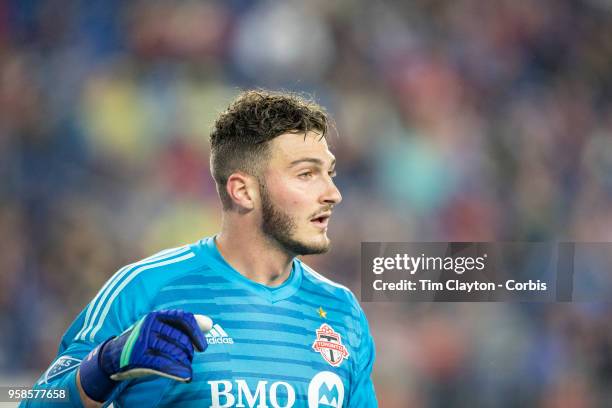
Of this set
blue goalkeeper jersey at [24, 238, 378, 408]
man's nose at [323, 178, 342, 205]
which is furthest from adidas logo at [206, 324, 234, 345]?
man's nose at [323, 178, 342, 205]

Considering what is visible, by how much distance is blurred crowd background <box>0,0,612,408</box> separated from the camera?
4.52 m

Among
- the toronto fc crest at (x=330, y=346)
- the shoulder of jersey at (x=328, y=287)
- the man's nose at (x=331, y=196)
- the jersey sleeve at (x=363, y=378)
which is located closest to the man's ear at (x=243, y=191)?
the man's nose at (x=331, y=196)

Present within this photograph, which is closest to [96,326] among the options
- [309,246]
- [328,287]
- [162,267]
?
[162,267]

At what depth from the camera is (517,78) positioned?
475cm

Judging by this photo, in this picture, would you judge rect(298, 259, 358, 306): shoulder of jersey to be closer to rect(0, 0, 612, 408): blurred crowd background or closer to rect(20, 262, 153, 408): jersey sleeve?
rect(20, 262, 153, 408): jersey sleeve

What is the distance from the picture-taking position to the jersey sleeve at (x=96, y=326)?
7.05 ft

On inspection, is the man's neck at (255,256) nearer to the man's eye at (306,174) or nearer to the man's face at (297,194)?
the man's face at (297,194)

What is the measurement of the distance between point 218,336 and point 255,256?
0.28 meters

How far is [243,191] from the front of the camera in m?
2.42

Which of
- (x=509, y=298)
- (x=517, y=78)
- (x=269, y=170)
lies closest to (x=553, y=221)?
(x=509, y=298)

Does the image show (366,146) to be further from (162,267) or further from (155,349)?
(155,349)

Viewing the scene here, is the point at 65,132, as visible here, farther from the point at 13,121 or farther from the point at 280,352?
the point at 280,352

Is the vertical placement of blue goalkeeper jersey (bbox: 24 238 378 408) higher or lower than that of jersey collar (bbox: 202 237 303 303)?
lower

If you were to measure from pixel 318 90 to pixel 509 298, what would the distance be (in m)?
1.69
